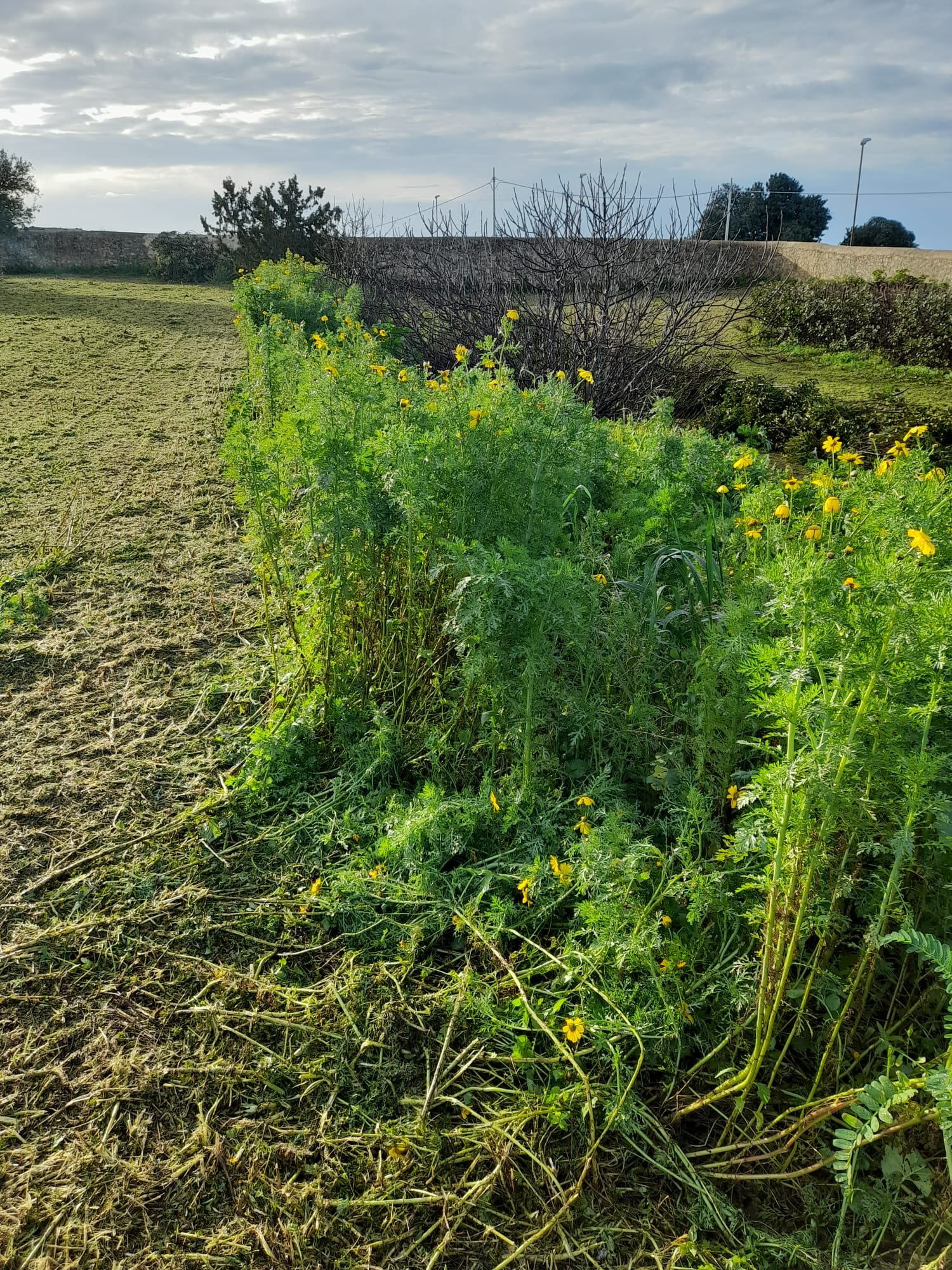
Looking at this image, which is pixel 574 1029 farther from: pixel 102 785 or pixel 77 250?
pixel 77 250

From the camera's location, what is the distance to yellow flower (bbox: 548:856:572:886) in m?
2.28

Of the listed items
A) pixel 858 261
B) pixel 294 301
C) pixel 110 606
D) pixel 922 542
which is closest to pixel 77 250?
pixel 294 301

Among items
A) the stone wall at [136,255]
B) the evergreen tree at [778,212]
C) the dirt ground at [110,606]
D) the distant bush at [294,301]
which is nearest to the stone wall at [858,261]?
the stone wall at [136,255]

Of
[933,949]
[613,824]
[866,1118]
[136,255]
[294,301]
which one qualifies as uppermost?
[136,255]

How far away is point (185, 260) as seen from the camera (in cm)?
2419

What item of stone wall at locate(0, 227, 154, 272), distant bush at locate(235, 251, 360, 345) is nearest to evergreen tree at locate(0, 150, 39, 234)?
A: stone wall at locate(0, 227, 154, 272)

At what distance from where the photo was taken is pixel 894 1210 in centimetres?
176

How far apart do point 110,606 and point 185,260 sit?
22756 millimetres

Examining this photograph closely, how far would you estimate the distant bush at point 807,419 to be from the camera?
7.97m

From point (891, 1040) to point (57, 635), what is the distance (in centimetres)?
406

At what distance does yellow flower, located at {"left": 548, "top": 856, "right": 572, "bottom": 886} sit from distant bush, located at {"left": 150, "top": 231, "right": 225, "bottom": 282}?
2523 cm

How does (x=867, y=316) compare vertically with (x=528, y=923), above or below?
above

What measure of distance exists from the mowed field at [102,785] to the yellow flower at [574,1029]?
915mm

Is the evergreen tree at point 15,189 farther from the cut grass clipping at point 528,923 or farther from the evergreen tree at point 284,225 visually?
the cut grass clipping at point 528,923
